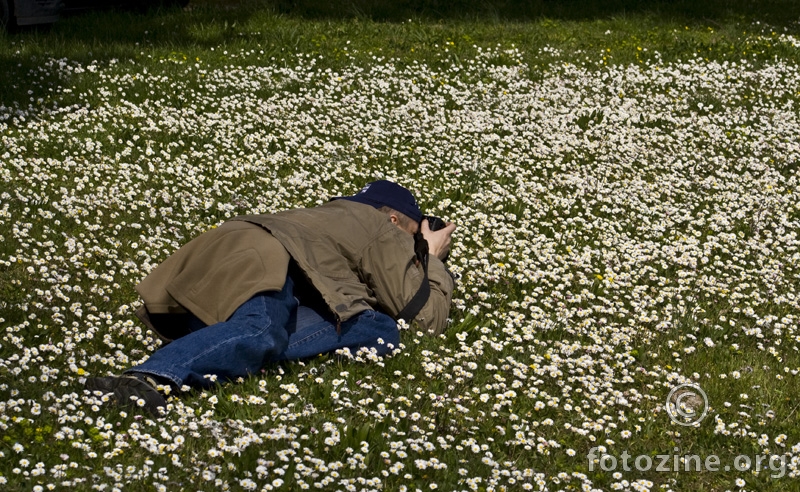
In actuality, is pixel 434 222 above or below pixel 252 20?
above

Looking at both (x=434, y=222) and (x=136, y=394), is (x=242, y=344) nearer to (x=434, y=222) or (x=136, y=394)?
(x=136, y=394)

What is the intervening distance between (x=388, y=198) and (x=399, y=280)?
2.28ft

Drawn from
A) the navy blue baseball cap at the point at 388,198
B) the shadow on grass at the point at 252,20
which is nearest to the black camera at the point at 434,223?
the navy blue baseball cap at the point at 388,198

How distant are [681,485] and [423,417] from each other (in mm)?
1537

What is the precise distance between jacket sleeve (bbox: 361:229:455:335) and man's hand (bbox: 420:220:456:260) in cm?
35

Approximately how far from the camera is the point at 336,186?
34.6ft

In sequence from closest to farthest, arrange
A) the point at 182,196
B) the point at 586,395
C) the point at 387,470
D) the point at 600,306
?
the point at 387,470 < the point at 586,395 < the point at 600,306 < the point at 182,196

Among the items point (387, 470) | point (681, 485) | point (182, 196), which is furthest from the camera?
point (182, 196)

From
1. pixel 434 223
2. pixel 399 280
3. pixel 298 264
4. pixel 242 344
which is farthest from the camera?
pixel 434 223

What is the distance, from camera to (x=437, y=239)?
7434 millimetres

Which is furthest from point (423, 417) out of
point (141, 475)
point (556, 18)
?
point (556, 18)

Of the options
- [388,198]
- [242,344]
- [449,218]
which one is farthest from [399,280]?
[449,218]

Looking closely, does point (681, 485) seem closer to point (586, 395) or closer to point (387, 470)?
point (586, 395)

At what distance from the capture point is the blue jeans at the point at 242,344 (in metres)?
5.59
